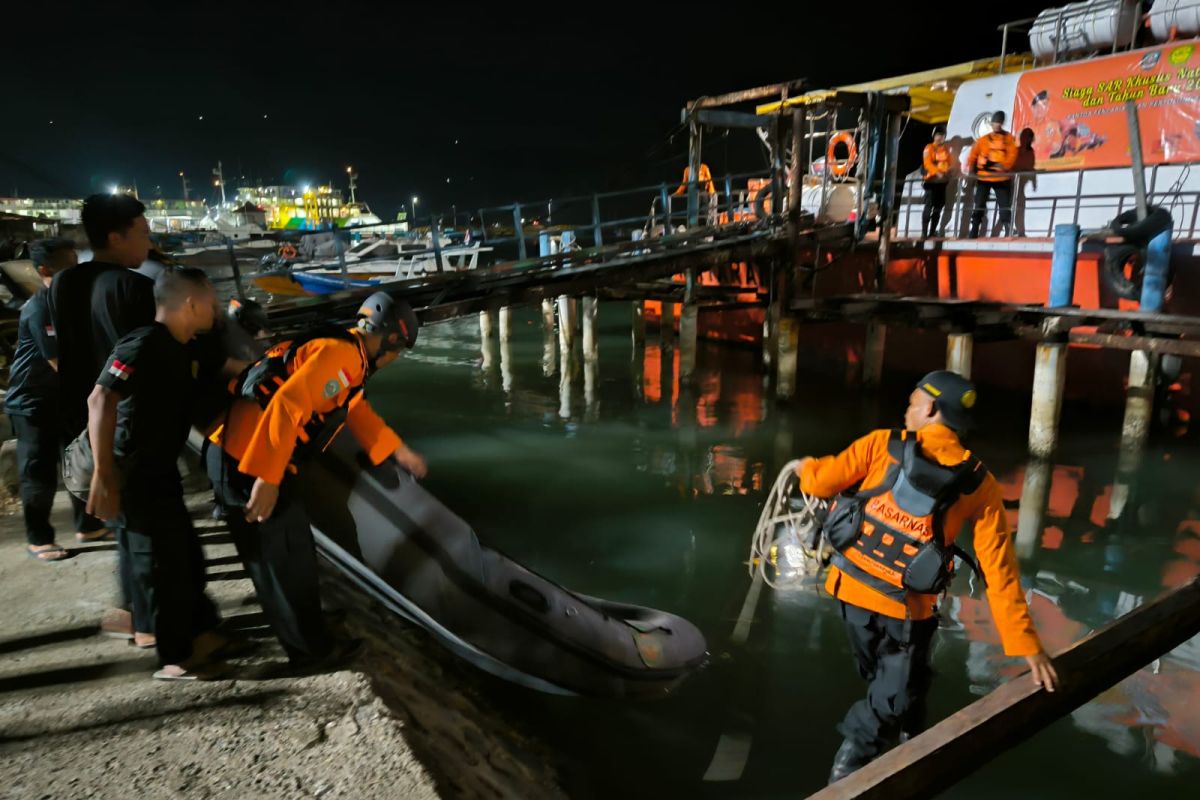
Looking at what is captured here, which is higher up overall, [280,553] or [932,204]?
[932,204]

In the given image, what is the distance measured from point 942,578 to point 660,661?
78.6 inches

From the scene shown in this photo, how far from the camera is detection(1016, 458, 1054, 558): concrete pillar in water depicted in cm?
760

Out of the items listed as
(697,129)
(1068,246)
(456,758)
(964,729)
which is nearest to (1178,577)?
(1068,246)

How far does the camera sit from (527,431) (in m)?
12.0

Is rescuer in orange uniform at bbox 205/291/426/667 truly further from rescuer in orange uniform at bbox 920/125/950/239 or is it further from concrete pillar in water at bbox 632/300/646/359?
concrete pillar in water at bbox 632/300/646/359

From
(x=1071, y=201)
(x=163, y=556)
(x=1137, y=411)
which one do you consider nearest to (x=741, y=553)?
(x=163, y=556)

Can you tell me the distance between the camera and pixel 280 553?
10.3 feet

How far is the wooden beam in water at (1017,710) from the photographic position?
1931 millimetres

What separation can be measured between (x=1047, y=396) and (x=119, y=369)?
10431 mm

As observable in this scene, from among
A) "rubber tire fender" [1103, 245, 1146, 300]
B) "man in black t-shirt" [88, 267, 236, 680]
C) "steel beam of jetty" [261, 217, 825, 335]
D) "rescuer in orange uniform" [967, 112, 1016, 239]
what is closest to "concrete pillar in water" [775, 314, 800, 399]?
"steel beam of jetty" [261, 217, 825, 335]

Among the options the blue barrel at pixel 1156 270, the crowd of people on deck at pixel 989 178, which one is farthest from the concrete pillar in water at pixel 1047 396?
the crowd of people on deck at pixel 989 178

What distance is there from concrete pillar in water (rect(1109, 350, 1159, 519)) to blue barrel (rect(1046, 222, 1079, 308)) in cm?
116

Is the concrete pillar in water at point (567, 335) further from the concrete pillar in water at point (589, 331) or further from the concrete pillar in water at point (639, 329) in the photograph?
the concrete pillar in water at point (639, 329)

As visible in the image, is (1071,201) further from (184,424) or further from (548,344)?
(184,424)
